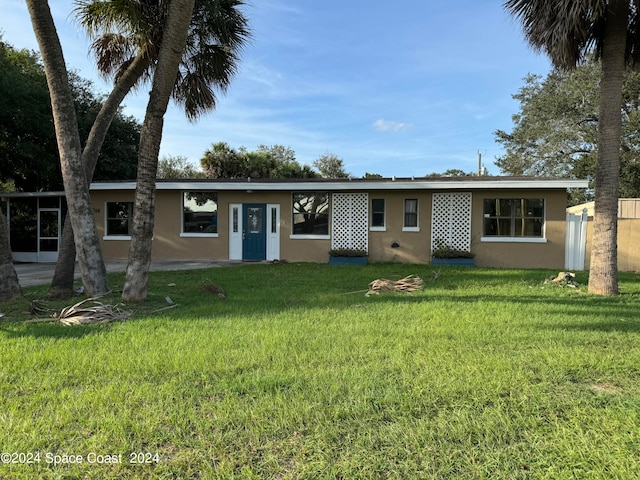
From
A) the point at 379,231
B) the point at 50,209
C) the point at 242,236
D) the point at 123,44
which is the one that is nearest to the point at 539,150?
the point at 379,231

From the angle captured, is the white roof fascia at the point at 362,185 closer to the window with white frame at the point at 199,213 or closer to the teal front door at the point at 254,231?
the window with white frame at the point at 199,213

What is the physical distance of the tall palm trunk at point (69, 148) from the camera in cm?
730

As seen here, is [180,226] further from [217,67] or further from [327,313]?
[327,313]

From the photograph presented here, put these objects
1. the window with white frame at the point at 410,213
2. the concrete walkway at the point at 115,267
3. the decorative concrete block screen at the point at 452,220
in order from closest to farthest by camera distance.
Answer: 1. the concrete walkway at the point at 115,267
2. the decorative concrete block screen at the point at 452,220
3. the window with white frame at the point at 410,213

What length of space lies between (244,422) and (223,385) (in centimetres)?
68

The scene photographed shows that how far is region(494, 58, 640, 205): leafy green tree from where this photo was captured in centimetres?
2277

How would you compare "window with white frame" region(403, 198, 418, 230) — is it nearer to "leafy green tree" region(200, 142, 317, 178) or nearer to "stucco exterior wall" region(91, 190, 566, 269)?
"stucco exterior wall" region(91, 190, 566, 269)

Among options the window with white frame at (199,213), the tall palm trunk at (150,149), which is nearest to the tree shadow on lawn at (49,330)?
the tall palm trunk at (150,149)

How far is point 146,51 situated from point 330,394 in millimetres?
8062

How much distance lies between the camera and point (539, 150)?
26.5 m

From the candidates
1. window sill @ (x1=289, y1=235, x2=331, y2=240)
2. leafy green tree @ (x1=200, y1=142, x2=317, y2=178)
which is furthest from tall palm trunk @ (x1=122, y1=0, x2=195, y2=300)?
leafy green tree @ (x1=200, y1=142, x2=317, y2=178)

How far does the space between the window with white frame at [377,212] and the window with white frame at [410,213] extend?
2.73ft

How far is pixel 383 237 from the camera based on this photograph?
50.5ft

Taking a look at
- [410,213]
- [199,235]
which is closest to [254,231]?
[199,235]
